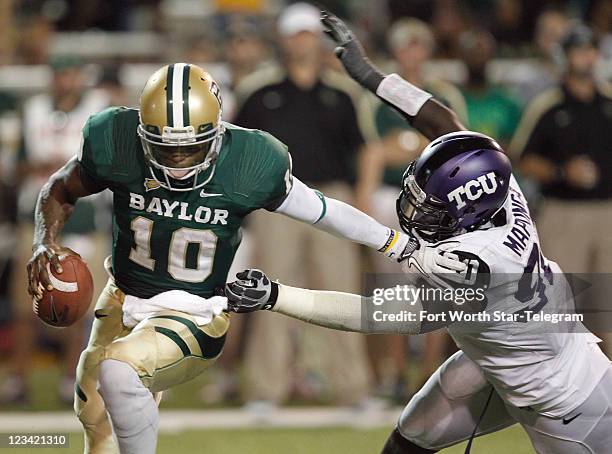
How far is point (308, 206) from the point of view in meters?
4.26

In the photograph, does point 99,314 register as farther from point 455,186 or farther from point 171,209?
point 455,186

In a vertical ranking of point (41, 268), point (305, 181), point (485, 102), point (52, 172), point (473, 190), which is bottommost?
point (52, 172)

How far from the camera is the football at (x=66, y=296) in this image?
4.20 meters

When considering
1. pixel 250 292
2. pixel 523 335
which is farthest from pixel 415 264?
pixel 250 292

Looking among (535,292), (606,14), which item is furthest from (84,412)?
(606,14)

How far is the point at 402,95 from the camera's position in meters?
4.76

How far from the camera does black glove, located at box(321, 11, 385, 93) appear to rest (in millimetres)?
4758

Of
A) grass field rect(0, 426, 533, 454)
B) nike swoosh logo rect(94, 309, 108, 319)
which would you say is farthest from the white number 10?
grass field rect(0, 426, 533, 454)

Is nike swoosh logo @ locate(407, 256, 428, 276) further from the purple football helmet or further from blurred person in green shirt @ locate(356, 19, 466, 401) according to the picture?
blurred person in green shirt @ locate(356, 19, 466, 401)

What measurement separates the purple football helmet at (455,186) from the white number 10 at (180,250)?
2.36 feet

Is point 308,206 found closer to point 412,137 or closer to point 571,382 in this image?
point 571,382

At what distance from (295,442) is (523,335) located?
7.31 feet

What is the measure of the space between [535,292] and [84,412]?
1.69m

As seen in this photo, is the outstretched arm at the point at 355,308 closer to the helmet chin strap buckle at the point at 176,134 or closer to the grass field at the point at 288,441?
the helmet chin strap buckle at the point at 176,134
